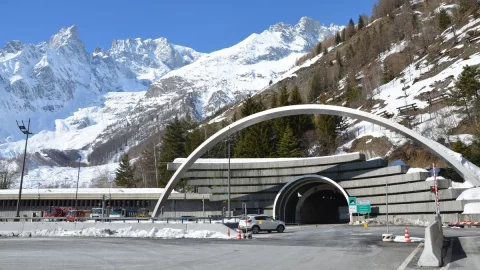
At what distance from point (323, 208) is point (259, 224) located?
33939 millimetres

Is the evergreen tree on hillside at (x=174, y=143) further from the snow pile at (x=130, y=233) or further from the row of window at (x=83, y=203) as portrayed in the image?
the snow pile at (x=130, y=233)

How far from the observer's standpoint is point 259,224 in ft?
108

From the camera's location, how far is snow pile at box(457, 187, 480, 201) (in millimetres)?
37281

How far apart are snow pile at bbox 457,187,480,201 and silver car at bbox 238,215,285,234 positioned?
665 inches

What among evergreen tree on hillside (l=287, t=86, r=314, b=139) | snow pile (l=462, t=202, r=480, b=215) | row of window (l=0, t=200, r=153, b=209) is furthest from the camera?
evergreen tree on hillside (l=287, t=86, r=314, b=139)

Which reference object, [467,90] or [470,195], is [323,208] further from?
[470,195]

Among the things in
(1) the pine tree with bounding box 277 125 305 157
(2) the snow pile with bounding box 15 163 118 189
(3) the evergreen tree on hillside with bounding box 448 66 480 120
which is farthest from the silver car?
(2) the snow pile with bounding box 15 163 118 189

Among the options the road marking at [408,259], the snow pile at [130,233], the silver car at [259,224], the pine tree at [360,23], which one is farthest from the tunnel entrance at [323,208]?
the pine tree at [360,23]

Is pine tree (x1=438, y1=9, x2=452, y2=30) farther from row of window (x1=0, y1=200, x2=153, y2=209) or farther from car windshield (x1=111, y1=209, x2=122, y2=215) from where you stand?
car windshield (x1=111, y1=209, x2=122, y2=215)

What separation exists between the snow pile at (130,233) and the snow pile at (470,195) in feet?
77.3

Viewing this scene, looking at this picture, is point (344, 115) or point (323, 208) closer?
point (344, 115)

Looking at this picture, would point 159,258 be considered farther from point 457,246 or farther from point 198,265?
point 457,246

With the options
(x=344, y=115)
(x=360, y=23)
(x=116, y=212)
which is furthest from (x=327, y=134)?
(x=360, y=23)

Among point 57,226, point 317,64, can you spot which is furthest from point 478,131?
point 317,64
